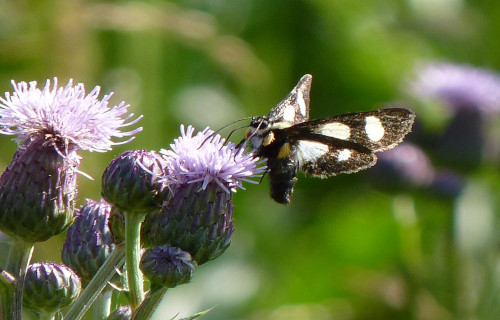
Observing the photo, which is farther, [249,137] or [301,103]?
[301,103]

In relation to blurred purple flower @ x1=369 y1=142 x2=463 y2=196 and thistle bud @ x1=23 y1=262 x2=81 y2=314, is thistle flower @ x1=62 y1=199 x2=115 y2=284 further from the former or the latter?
blurred purple flower @ x1=369 y1=142 x2=463 y2=196

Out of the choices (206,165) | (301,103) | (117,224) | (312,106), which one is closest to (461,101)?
(312,106)

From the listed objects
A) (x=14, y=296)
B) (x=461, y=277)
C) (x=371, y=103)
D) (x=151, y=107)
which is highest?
(x=14, y=296)

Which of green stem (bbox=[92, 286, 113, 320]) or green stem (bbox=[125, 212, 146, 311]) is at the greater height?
green stem (bbox=[125, 212, 146, 311])

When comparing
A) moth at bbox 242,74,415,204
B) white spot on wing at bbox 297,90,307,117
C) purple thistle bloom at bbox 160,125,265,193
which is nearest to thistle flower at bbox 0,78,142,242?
purple thistle bloom at bbox 160,125,265,193

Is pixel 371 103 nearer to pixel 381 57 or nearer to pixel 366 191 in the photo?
pixel 381 57

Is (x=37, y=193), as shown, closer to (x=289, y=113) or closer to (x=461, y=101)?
(x=289, y=113)

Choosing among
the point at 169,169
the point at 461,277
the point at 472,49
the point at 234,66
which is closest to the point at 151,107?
the point at 234,66
